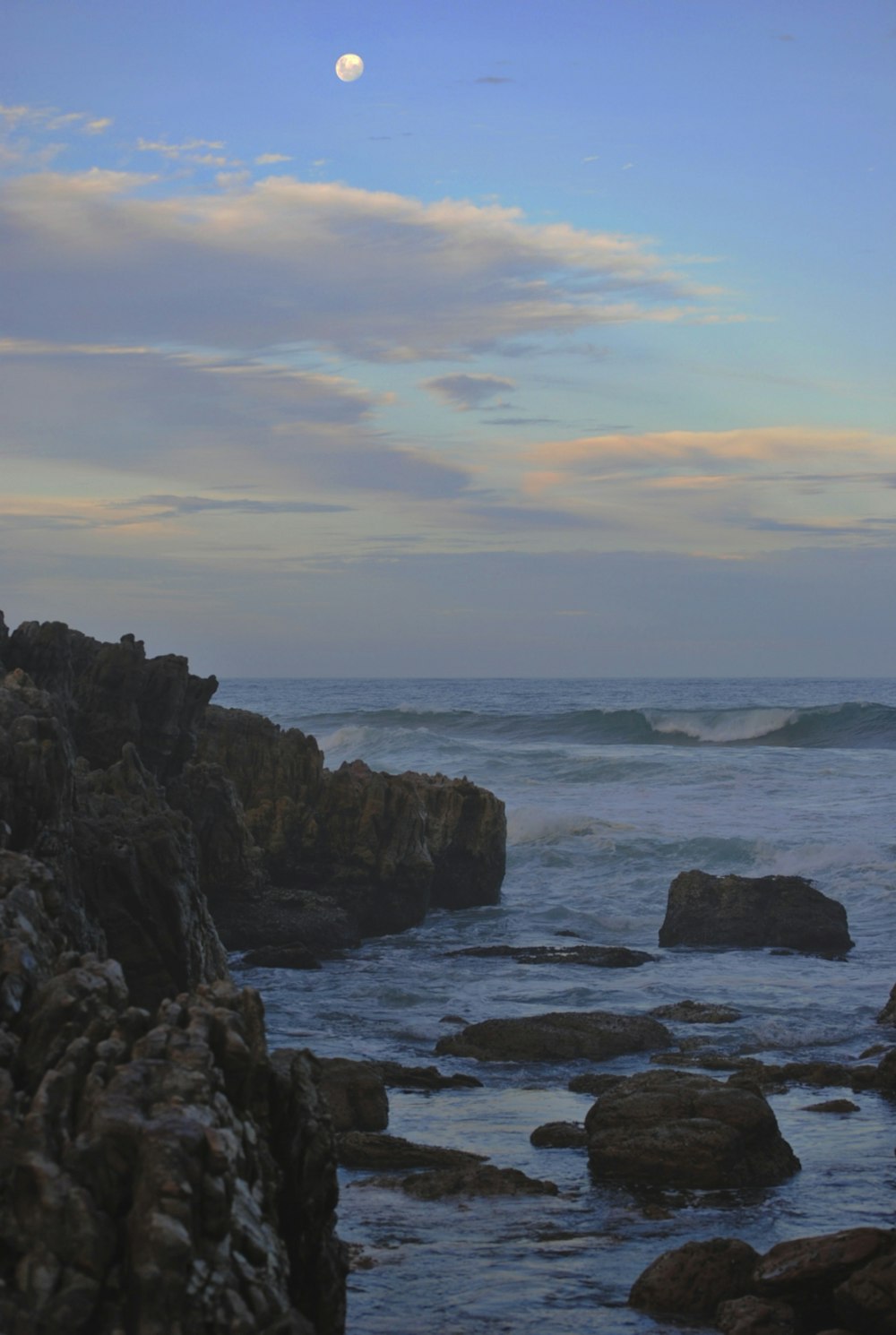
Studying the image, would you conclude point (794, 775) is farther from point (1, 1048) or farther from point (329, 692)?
point (329, 692)

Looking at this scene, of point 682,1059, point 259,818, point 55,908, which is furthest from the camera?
point 259,818

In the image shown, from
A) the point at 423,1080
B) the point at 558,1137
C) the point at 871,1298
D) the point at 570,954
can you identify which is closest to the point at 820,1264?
the point at 871,1298

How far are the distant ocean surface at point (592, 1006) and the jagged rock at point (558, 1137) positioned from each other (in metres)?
0.15

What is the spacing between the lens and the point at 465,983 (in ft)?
80.6

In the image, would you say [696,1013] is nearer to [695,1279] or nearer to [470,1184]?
[470,1184]

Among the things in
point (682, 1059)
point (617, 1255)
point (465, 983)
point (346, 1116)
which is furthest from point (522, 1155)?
point (465, 983)

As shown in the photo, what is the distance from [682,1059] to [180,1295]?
525 inches

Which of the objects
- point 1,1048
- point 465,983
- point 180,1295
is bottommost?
point 465,983

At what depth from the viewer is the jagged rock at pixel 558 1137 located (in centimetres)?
1487

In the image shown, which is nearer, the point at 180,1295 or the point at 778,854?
the point at 180,1295

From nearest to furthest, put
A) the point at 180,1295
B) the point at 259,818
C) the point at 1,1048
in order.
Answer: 1. the point at 180,1295
2. the point at 1,1048
3. the point at 259,818

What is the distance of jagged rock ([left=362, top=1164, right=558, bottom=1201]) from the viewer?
1311 centimetres

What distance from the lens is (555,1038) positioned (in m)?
19.4

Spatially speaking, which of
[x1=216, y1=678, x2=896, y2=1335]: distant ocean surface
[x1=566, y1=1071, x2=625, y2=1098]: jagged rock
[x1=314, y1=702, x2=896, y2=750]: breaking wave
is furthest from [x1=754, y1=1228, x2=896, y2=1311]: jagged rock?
[x1=314, y1=702, x2=896, y2=750]: breaking wave
